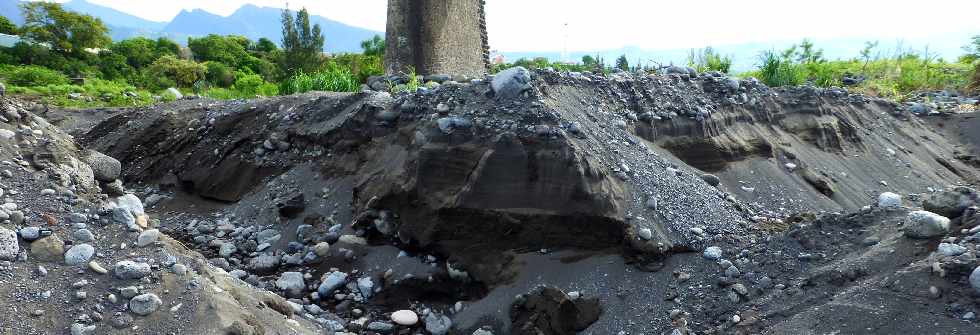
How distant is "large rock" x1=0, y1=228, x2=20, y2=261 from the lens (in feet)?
9.25

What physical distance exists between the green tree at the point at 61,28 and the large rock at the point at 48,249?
2477cm

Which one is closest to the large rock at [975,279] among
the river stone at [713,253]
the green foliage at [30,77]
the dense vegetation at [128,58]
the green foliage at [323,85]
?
the river stone at [713,253]

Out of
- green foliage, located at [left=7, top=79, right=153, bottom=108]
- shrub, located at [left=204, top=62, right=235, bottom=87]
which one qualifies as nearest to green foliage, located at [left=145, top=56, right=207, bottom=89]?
shrub, located at [left=204, top=62, right=235, bottom=87]

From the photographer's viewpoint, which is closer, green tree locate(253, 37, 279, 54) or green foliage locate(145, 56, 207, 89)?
green foliage locate(145, 56, 207, 89)

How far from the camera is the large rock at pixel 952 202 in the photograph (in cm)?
333

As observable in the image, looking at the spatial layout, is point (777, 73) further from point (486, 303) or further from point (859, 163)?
point (486, 303)

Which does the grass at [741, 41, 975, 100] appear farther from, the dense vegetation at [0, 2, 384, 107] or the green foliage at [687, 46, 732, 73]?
the dense vegetation at [0, 2, 384, 107]

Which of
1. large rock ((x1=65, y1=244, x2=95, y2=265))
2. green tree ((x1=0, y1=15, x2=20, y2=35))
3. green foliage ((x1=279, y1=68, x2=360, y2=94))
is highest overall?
green tree ((x1=0, y1=15, x2=20, y2=35))

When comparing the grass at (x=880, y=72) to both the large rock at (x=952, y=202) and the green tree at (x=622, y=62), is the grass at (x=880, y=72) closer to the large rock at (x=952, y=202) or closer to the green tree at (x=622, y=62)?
the green tree at (x=622, y=62)

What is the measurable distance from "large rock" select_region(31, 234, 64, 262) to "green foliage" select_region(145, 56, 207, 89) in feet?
65.3

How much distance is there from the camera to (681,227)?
13.9 ft

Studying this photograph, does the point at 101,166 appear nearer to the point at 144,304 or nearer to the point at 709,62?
the point at 144,304

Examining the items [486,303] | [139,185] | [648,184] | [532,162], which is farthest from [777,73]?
[139,185]

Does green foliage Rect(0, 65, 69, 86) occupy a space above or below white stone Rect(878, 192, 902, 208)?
below
